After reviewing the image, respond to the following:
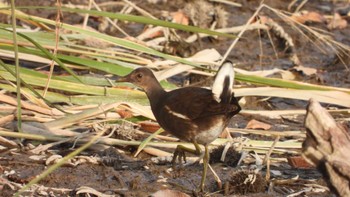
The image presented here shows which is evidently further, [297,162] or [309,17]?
[309,17]

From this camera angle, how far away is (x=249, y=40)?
333 inches

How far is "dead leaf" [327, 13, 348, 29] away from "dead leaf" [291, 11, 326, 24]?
0.11m

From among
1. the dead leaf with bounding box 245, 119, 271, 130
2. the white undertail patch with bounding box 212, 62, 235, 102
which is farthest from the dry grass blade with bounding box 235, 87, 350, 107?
the white undertail patch with bounding box 212, 62, 235, 102

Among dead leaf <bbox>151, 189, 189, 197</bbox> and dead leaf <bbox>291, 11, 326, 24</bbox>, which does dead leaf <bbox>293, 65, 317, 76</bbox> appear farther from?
dead leaf <bbox>151, 189, 189, 197</bbox>

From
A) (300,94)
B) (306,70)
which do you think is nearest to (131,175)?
(300,94)

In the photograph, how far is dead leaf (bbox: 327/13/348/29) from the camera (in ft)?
29.5

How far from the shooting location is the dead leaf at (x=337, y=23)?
8.98 metres

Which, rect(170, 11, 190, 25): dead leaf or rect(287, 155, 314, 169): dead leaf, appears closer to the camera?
A: rect(287, 155, 314, 169): dead leaf

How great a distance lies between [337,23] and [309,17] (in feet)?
1.03

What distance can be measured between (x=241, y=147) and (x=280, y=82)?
0.67m

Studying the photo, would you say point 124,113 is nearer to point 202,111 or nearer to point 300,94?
point 202,111

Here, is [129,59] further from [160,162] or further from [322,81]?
[322,81]

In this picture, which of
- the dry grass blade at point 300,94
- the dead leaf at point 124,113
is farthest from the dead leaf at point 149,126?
the dry grass blade at point 300,94

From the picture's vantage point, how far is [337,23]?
905 cm
